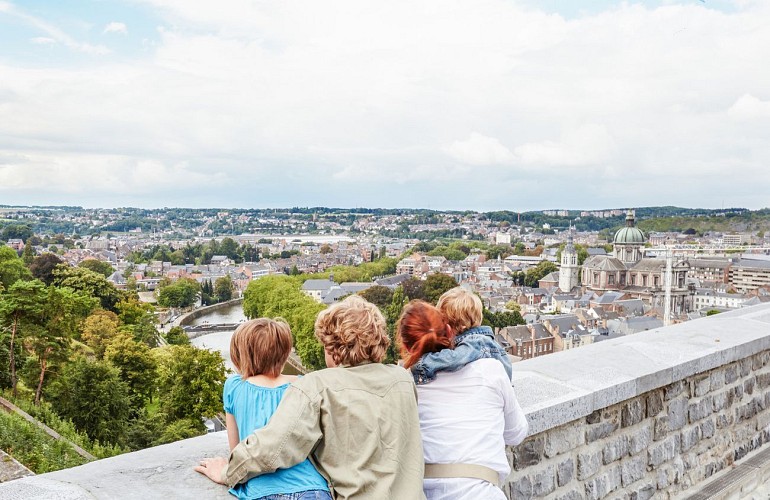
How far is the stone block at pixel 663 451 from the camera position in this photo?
2.93 m

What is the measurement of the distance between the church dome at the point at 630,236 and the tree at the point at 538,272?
379 inches

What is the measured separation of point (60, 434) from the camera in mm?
11195

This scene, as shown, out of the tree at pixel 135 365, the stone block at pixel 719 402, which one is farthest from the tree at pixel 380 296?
the stone block at pixel 719 402

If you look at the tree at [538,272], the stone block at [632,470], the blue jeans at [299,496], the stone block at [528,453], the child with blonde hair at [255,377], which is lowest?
the tree at [538,272]

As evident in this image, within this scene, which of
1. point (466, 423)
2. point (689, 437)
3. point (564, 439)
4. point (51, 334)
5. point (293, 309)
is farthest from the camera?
point (293, 309)

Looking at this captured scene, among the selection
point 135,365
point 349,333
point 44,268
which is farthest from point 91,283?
point 349,333

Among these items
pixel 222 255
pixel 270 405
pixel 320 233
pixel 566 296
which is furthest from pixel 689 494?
pixel 320 233

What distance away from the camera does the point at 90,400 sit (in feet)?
47.8

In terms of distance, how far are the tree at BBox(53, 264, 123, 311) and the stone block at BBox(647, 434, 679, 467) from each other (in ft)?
111

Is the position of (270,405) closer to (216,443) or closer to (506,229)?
(216,443)

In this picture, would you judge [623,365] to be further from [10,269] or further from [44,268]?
[44,268]

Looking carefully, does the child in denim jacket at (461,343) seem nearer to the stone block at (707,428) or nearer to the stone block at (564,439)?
the stone block at (564,439)

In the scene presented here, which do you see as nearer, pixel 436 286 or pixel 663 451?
pixel 663 451

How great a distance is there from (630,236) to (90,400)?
63657 mm
